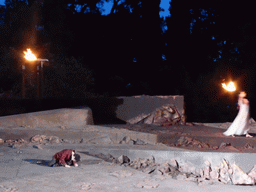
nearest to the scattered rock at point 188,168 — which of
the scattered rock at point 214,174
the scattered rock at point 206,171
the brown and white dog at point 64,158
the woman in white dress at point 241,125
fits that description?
the scattered rock at point 206,171

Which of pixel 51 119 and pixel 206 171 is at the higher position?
Result: pixel 51 119

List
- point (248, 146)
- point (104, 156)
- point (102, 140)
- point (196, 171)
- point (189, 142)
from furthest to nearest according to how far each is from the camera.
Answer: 1. point (189, 142)
2. point (248, 146)
3. point (102, 140)
4. point (104, 156)
5. point (196, 171)

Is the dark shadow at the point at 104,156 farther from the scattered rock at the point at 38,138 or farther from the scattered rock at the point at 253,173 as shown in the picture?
the scattered rock at the point at 253,173

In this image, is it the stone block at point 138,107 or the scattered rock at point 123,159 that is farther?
the stone block at point 138,107

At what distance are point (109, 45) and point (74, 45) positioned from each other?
220 cm

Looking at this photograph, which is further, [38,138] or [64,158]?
[38,138]

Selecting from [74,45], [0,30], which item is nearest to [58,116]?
[0,30]

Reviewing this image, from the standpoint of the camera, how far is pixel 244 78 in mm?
18641

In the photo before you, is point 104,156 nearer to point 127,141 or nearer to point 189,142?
point 127,141

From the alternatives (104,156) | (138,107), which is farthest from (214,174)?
(138,107)

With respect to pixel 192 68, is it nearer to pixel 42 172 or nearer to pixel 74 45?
pixel 74 45

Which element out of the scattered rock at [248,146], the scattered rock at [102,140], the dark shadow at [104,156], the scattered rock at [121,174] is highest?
the scattered rock at [121,174]

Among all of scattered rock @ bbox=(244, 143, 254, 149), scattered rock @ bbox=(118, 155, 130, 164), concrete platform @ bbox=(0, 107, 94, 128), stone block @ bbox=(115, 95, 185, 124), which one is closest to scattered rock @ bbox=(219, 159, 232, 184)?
scattered rock @ bbox=(118, 155, 130, 164)

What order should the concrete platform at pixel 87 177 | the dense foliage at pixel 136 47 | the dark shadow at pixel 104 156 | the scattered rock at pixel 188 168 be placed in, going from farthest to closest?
the dense foliage at pixel 136 47, the dark shadow at pixel 104 156, the scattered rock at pixel 188 168, the concrete platform at pixel 87 177
